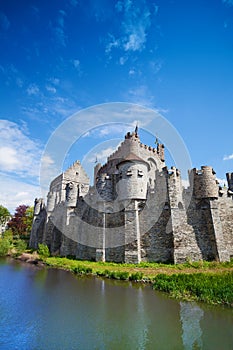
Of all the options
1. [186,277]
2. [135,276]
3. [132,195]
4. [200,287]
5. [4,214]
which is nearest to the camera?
[200,287]

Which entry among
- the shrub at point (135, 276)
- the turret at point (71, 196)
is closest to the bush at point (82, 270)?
the shrub at point (135, 276)

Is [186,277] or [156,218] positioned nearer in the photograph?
[186,277]

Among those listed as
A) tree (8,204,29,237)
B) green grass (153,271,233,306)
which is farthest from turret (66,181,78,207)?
tree (8,204,29,237)

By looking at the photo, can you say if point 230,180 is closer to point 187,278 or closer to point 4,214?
point 187,278

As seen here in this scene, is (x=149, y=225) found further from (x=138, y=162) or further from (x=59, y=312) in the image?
(x=59, y=312)

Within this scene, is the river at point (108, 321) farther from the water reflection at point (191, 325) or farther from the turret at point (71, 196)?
the turret at point (71, 196)

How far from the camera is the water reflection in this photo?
17.2 ft

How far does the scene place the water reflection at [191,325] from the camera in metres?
5.24

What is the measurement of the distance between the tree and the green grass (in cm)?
4317

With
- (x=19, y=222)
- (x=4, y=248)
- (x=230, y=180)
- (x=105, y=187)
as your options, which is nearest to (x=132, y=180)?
(x=105, y=187)

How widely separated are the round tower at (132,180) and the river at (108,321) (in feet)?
30.1

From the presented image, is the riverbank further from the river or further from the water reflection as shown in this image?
the water reflection

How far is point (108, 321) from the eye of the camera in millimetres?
6555

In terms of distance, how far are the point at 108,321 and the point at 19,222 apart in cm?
4666
